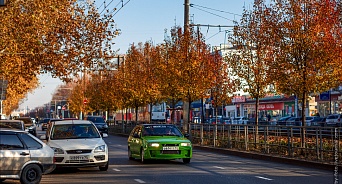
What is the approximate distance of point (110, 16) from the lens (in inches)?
1220

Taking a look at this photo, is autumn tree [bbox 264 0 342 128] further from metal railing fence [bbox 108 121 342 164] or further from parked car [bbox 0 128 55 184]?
parked car [bbox 0 128 55 184]

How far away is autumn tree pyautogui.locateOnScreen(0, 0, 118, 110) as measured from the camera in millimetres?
28359

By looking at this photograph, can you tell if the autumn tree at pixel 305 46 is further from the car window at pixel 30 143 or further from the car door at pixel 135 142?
the car window at pixel 30 143

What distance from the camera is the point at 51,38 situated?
99.2 ft

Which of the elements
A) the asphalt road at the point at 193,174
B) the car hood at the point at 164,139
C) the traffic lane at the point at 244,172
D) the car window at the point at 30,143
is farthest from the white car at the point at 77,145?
the car window at the point at 30,143

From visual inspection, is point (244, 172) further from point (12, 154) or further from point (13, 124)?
point (13, 124)

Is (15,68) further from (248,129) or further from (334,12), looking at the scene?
(334,12)

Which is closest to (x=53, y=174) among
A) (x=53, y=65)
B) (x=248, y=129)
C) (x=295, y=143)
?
(x=295, y=143)

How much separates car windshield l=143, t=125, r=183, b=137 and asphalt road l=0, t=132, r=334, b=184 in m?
0.98

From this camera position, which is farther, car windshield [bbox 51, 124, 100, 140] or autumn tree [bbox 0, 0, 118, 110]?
autumn tree [bbox 0, 0, 118, 110]

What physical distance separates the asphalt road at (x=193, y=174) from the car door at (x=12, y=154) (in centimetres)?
159

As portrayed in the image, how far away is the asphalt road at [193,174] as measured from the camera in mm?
16047

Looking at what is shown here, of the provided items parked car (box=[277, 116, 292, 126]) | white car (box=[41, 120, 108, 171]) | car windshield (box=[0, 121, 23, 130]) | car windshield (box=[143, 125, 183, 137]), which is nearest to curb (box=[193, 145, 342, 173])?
car windshield (box=[143, 125, 183, 137])

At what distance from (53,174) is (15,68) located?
50.6 ft
